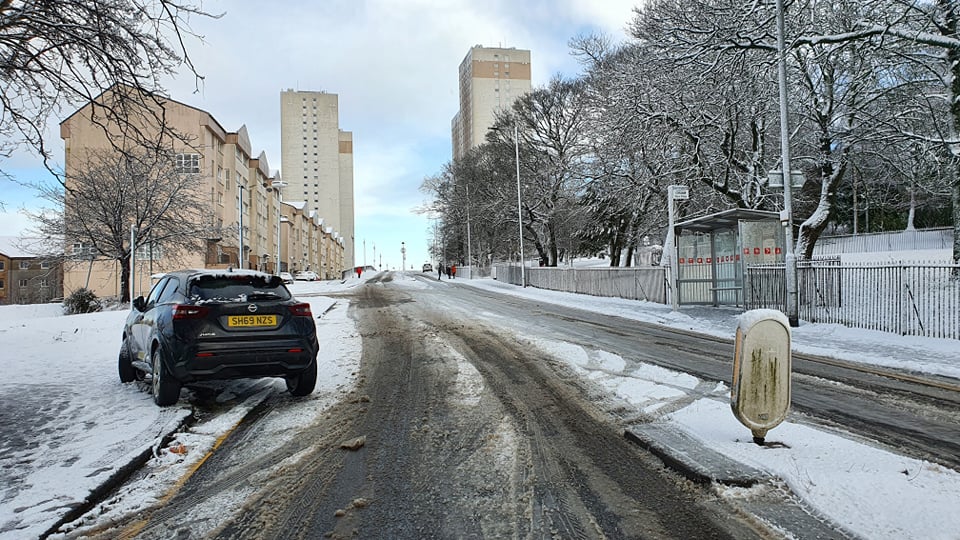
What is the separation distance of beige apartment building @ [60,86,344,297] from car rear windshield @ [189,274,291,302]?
22.7 metres

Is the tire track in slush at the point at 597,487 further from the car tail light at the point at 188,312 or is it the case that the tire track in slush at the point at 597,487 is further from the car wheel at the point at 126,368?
the car wheel at the point at 126,368

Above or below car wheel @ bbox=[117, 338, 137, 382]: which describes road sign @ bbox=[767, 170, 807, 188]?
above

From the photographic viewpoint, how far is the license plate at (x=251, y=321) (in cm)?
592

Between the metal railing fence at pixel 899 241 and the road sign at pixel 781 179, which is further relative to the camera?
the metal railing fence at pixel 899 241

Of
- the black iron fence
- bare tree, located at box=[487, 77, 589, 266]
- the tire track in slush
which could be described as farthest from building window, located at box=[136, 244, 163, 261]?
the tire track in slush

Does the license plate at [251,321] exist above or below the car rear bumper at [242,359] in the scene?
above

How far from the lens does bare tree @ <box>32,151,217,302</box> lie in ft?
90.1

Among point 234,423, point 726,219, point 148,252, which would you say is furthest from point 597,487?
point 148,252

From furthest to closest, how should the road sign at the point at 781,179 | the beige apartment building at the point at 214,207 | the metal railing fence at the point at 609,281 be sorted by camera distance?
the beige apartment building at the point at 214,207
the metal railing fence at the point at 609,281
the road sign at the point at 781,179

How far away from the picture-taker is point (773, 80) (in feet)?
54.4

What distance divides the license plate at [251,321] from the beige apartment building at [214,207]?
916 inches

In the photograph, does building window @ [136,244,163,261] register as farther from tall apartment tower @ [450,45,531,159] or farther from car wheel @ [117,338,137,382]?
tall apartment tower @ [450,45,531,159]

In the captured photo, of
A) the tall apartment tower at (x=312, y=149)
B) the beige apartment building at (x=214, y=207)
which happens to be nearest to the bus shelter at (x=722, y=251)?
the beige apartment building at (x=214, y=207)

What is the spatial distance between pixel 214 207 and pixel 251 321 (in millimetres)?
44111
